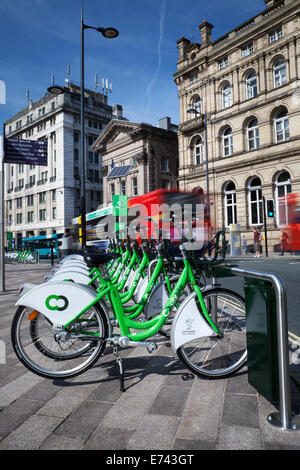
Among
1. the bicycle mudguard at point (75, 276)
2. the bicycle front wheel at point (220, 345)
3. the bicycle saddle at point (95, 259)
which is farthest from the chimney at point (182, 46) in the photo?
the bicycle front wheel at point (220, 345)

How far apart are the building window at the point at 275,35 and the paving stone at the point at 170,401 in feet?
99.9

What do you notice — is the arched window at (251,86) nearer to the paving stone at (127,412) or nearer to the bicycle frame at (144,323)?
the bicycle frame at (144,323)

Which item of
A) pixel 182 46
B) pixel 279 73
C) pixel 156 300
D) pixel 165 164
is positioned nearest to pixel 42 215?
pixel 165 164

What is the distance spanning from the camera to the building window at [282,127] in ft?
86.5

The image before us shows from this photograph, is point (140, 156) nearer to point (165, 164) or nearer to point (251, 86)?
point (165, 164)

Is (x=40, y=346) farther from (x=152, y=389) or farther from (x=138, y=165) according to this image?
(x=138, y=165)

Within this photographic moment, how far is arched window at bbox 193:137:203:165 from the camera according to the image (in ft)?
111

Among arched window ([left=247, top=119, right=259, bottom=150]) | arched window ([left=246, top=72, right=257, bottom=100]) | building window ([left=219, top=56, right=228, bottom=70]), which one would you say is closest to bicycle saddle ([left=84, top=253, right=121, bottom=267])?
arched window ([left=247, top=119, right=259, bottom=150])

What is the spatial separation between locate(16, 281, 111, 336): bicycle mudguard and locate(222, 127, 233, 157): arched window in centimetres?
2934

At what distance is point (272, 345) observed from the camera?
91.9 inches

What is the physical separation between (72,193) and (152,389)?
175ft

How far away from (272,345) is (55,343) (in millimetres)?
2179

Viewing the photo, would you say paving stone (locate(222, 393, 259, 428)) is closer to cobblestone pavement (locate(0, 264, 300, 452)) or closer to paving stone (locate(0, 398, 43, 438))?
cobblestone pavement (locate(0, 264, 300, 452))

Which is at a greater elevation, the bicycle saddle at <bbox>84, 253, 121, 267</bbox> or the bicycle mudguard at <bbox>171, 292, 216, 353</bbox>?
the bicycle saddle at <bbox>84, 253, 121, 267</bbox>
